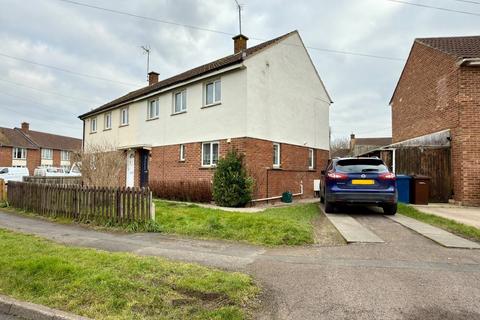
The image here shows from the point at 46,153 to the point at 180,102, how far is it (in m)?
48.6

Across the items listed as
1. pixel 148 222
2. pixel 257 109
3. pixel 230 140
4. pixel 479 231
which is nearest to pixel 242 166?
pixel 230 140

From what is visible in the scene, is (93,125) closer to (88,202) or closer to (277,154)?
(277,154)

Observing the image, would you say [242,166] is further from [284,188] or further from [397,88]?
[397,88]

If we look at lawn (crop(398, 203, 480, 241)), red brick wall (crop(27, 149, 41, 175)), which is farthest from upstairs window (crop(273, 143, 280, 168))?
red brick wall (crop(27, 149, 41, 175))

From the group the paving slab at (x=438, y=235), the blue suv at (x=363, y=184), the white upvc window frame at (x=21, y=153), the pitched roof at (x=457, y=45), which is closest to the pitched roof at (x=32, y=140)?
the white upvc window frame at (x=21, y=153)

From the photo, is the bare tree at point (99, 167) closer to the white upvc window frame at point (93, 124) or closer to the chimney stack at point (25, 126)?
the white upvc window frame at point (93, 124)

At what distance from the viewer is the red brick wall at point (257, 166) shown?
12914 millimetres

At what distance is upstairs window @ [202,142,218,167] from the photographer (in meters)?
13.9

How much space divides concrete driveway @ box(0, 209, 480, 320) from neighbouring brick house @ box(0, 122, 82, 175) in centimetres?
4302

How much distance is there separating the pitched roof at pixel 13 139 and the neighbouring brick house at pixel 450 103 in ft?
171

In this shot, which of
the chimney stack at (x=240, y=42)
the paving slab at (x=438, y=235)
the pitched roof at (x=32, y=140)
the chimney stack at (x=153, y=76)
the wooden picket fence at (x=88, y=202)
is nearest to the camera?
the paving slab at (x=438, y=235)

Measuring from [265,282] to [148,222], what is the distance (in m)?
4.58

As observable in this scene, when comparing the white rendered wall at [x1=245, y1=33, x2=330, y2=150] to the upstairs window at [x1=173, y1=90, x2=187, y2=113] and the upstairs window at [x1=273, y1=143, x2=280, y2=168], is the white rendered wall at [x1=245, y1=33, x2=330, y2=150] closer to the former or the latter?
the upstairs window at [x1=273, y1=143, x2=280, y2=168]

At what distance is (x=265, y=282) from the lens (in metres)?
4.24
